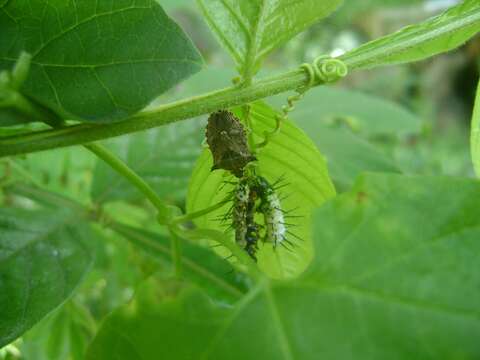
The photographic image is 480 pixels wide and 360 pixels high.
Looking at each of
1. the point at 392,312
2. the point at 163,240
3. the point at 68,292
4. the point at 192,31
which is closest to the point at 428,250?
the point at 392,312

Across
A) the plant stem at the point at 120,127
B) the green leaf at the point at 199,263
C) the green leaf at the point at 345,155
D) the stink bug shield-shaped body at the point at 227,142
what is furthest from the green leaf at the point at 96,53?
the green leaf at the point at 345,155

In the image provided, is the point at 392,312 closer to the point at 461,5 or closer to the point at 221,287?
the point at 461,5

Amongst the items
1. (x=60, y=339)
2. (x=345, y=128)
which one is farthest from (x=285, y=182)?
(x=345, y=128)

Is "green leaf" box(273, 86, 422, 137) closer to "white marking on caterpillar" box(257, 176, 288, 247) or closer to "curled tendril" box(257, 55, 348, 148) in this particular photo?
"white marking on caterpillar" box(257, 176, 288, 247)

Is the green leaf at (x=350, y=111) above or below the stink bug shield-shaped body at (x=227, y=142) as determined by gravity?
above

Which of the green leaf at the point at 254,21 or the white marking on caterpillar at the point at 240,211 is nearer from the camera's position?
the green leaf at the point at 254,21

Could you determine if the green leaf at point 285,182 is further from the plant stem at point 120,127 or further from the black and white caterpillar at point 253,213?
the plant stem at point 120,127
